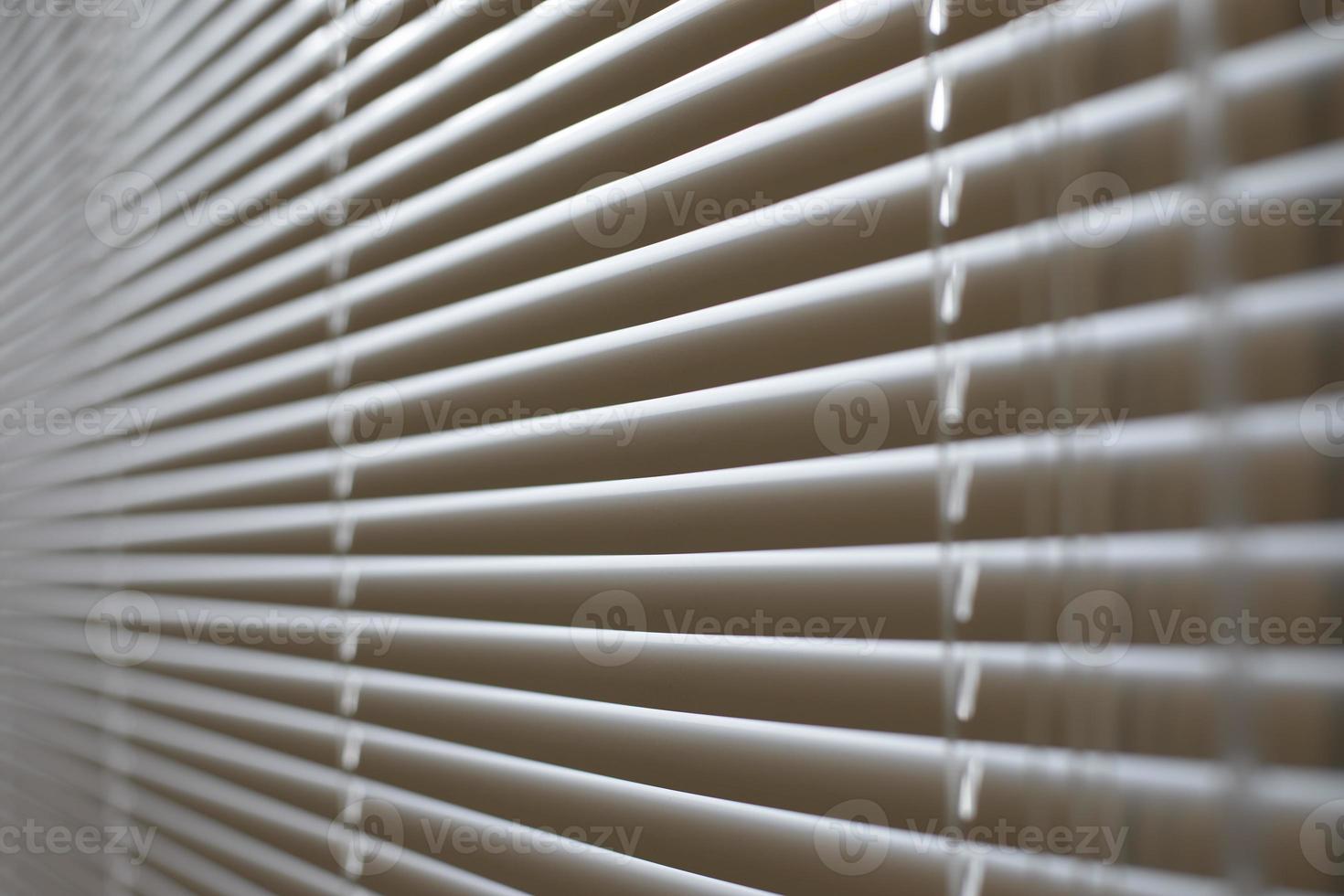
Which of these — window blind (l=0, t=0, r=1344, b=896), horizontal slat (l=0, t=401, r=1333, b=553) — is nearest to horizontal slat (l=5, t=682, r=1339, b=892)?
window blind (l=0, t=0, r=1344, b=896)

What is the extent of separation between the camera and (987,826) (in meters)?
0.48

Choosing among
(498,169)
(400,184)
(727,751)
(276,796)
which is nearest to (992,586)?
(727,751)

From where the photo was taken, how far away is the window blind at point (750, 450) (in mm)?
366

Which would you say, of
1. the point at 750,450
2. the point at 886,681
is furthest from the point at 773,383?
A: the point at 886,681

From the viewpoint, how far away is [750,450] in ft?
1.98

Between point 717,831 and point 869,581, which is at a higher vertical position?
point 869,581

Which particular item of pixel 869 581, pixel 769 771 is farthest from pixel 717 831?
pixel 869 581

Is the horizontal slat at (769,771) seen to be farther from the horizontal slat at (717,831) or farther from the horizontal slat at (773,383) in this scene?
the horizontal slat at (773,383)

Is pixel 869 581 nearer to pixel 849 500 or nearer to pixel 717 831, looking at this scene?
pixel 849 500

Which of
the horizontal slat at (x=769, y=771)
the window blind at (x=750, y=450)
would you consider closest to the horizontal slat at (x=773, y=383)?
the window blind at (x=750, y=450)

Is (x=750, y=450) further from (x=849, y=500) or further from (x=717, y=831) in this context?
(x=717, y=831)

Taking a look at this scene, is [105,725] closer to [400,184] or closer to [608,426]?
[400,184]

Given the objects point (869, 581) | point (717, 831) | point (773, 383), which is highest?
point (773, 383)

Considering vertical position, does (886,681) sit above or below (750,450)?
below
